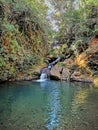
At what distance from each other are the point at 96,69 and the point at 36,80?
15.2 ft

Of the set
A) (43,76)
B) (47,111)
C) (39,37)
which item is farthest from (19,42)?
(47,111)

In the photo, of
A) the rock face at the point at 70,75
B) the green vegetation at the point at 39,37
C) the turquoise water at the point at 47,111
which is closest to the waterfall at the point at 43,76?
the rock face at the point at 70,75

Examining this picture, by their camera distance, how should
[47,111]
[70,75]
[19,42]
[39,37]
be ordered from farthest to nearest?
[39,37]
[70,75]
[19,42]
[47,111]

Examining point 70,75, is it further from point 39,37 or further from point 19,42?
point 19,42

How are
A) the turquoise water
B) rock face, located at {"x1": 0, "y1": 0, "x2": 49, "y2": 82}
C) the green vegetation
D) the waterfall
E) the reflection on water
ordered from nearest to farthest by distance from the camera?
1. the turquoise water
2. the reflection on water
3. rock face, located at {"x1": 0, "y1": 0, "x2": 49, "y2": 82}
4. the green vegetation
5. the waterfall

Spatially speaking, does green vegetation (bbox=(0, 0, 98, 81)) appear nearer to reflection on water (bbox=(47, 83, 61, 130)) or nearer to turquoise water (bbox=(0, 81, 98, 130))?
turquoise water (bbox=(0, 81, 98, 130))

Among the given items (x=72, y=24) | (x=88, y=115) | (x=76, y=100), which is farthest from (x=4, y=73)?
(x=72, y=24)

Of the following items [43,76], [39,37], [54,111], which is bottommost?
[54,111]

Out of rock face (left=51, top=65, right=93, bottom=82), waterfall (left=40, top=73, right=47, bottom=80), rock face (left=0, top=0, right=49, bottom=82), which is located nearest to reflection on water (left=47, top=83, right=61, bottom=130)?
rock face (left=0, top=0, right=49, bottom=82)

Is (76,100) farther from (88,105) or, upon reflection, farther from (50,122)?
(50,122)

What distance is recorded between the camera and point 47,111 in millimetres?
8672

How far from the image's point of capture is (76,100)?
1069cm

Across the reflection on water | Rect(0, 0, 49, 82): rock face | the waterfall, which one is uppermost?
Rect(0, 0, 49, 82): rock face

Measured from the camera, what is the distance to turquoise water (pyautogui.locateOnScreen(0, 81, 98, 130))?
22.7 ft
